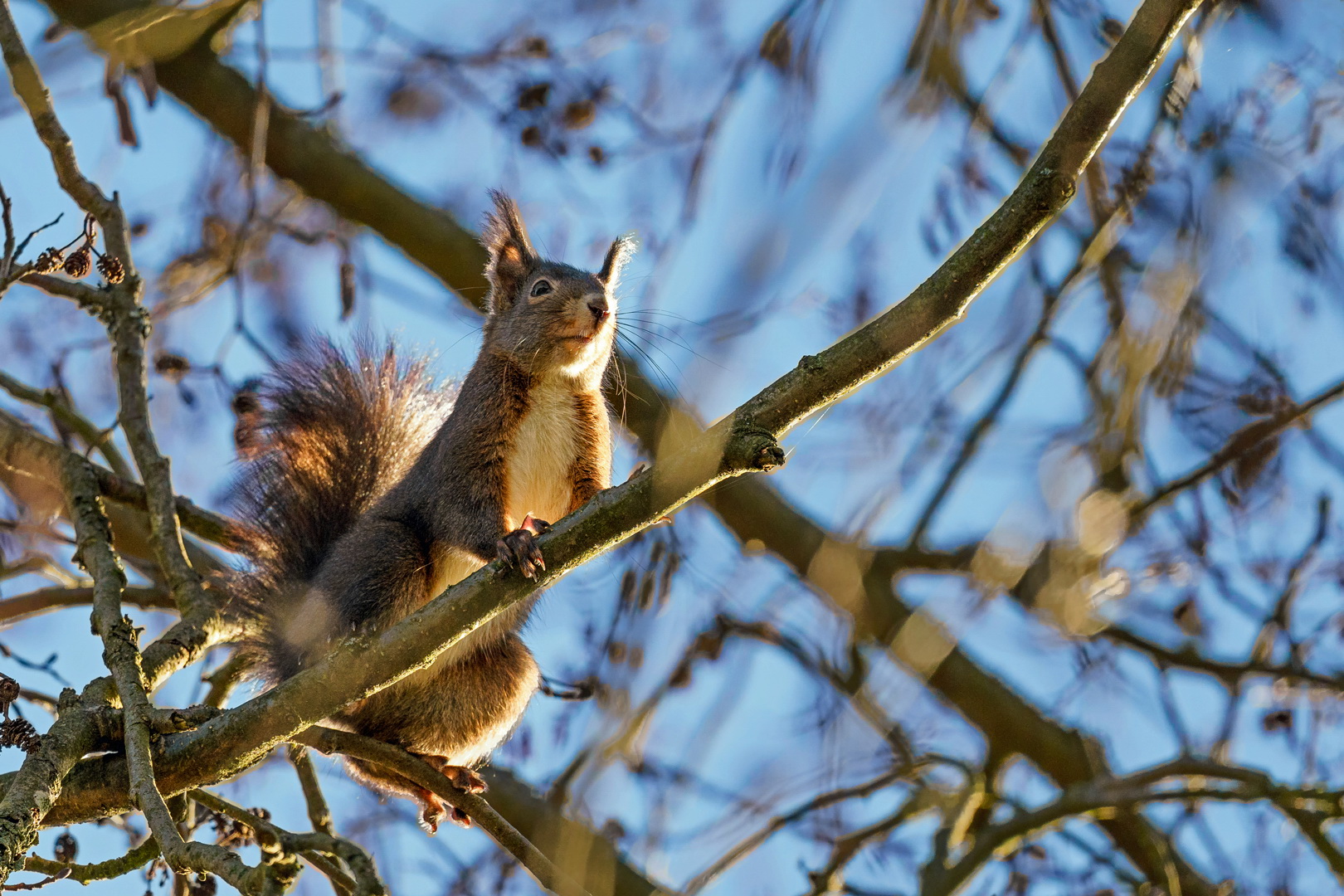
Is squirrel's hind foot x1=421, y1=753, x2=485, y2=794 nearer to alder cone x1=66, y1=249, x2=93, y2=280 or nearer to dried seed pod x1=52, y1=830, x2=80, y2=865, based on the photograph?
dried seed pod x1=52, y1=830, x2=80, y2=865

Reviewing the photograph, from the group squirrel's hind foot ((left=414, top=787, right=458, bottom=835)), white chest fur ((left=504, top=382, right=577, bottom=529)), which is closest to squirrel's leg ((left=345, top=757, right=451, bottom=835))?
squirrel's hind foot ((left=414, top=787, right=458, bottom=835))

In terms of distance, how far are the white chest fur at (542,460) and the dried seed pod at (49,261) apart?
1197 millimetres

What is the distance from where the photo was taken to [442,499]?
3.16 m

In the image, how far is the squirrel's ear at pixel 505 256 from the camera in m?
3.65

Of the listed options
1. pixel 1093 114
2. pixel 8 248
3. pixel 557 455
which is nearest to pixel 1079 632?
pixel 557 455

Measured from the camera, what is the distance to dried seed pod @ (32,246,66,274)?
2291mm

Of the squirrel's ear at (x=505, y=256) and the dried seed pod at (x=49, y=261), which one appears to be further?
the squirrel's ear at (x=505, y=256)

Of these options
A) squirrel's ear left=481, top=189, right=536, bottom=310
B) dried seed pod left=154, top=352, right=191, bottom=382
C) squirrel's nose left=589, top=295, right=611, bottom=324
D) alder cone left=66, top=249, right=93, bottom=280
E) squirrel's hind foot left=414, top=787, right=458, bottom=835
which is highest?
squirrel's ear left=481, top=189, right=536, bottom=310

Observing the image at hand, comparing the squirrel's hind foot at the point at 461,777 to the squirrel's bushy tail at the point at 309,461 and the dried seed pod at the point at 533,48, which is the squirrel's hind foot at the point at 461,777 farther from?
the dried seed pod at the point at 533,48

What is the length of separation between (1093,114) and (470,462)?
1851 millimetres

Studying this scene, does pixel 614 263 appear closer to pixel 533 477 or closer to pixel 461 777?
pixel 533 477

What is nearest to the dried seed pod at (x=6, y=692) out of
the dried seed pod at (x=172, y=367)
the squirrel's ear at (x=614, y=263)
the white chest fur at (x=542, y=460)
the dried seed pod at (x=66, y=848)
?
the dried seed pod at (x=66, y=848)

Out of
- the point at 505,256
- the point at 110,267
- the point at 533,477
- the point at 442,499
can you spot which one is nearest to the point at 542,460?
the point at 533,477

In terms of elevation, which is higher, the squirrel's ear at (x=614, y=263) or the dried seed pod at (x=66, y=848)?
the squirrel's ear at (x=614, y=263)
